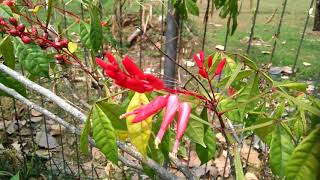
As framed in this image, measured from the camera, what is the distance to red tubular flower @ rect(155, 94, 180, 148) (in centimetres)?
59

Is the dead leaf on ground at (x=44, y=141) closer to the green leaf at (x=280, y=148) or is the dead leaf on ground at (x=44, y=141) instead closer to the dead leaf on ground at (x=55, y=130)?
the dead leaf on ground at (x=55, y=130)

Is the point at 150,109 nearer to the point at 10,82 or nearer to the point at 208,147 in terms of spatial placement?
the point at 208,147

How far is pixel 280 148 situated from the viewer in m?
0.84

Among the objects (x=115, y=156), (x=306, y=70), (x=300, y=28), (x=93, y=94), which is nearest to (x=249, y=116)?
(x=115, y=156)

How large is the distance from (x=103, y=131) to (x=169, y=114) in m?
0.25

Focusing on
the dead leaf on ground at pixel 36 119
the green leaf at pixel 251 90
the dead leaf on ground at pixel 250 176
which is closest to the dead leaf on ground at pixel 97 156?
the dead leaf on ground at pixel 36 119

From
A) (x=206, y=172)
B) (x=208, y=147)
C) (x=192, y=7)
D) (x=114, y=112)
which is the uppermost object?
(x=192, y=7)

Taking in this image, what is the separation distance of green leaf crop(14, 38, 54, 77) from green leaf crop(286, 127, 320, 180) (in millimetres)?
684

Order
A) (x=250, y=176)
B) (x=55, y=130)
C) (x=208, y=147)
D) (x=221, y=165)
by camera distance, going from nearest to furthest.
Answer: (x=208, y=147)
(x=250, y=176)
(x=221, y=165)
(x=55, y=130)

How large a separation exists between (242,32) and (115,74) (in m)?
4.82

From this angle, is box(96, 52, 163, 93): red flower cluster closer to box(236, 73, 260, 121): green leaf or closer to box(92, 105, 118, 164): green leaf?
box(92, 105, 118, 164): green leaf

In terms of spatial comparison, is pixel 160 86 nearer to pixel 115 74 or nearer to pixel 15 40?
pixel 115 74

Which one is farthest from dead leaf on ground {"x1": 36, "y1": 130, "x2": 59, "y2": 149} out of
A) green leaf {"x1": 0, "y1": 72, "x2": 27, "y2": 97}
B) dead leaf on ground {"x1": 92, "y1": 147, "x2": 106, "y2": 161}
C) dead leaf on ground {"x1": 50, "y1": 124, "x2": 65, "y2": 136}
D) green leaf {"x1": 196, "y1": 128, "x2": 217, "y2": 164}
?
green leaf {"x1": 196, "y1": 128, "x2": 217, "y2": 164}

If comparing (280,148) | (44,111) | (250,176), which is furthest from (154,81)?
(250,176)
